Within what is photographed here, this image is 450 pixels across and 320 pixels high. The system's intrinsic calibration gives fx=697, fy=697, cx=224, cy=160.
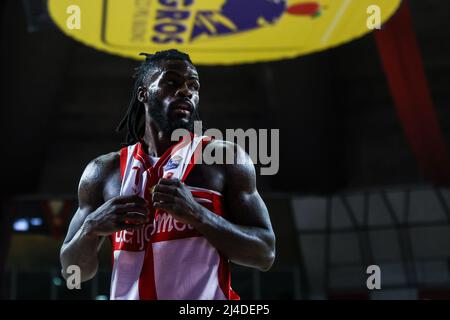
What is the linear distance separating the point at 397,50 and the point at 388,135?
521cm

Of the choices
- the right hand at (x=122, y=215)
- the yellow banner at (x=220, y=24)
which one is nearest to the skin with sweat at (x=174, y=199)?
the right hand at (x=122, y=215)

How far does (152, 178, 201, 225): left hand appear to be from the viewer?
2432 millimetres

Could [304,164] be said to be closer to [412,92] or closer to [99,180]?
[412,92]

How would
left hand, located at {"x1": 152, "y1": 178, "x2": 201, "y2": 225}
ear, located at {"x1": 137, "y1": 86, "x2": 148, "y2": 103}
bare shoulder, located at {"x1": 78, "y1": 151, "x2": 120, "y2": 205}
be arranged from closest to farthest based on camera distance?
left hand, located at {"x1": 152, "y1": 178, "x2": 201, "y2": 225} < bare shoulder, located at {"x1": 78, "y1": 151, "x2": 120, "y2": 205} < ear, located at {"x1": 137, "y1": 86, "x2": 148, "y2": 103}

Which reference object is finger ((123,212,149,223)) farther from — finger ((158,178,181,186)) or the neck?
the neck

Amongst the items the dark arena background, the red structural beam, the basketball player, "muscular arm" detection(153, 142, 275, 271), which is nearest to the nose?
the basketball player

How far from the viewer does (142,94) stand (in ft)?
10.3

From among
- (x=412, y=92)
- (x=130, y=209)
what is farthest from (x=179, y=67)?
(x=412, y=92)

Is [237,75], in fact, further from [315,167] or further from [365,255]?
[365,255]

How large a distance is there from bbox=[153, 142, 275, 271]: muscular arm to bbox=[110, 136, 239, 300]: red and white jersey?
3.0 inches

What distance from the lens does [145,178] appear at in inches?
112

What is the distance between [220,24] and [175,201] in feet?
28.1

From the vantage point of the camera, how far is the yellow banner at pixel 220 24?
10047 mm
